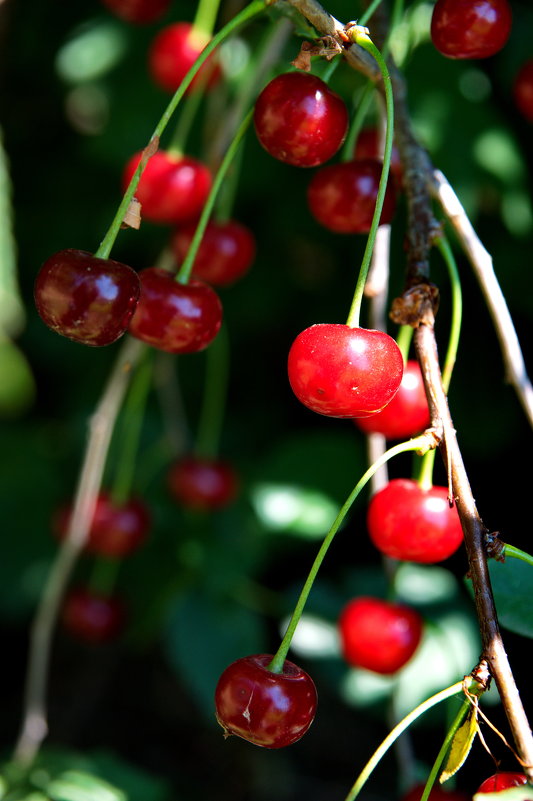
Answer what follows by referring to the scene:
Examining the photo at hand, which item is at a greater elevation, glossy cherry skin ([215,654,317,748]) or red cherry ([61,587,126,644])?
glossy cherry skin ([215,654,317,748])

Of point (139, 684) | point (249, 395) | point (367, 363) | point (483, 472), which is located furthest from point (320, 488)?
point (139, 684)

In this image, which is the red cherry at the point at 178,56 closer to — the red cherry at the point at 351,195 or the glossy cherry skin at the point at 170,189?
the glossy cherry skin at the point at 170,189

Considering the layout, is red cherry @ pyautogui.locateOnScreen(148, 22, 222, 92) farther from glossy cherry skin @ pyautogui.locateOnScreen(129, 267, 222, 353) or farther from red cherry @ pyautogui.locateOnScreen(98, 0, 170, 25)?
glossy cherry skin @ pyautogui.locateOnScreen(129, 267, 222, 353)

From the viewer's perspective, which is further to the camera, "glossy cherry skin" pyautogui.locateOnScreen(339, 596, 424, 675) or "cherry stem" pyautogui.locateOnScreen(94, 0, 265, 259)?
"glossy cherry skin" pyautogui.locateOnScreen(339, 596, 424, 675)

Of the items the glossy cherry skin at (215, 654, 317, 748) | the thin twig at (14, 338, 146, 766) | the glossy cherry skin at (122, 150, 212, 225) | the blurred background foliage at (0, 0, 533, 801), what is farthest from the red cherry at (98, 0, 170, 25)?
the glossy cherry skin at (215, 654, 317, 748)

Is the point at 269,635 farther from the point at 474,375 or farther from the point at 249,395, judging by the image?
the point at 474,375

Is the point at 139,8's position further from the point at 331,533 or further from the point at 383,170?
the point at 331,533

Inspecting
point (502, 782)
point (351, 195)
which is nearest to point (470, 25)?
point (351, 195)

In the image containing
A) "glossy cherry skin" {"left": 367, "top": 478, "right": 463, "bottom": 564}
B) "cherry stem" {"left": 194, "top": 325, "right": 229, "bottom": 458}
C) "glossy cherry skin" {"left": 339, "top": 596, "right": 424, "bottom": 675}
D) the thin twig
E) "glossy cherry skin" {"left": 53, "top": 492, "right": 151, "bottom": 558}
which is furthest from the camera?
"cherry stem" {"left": 194, "top": 325, "right": 229, "bottom": 458}
